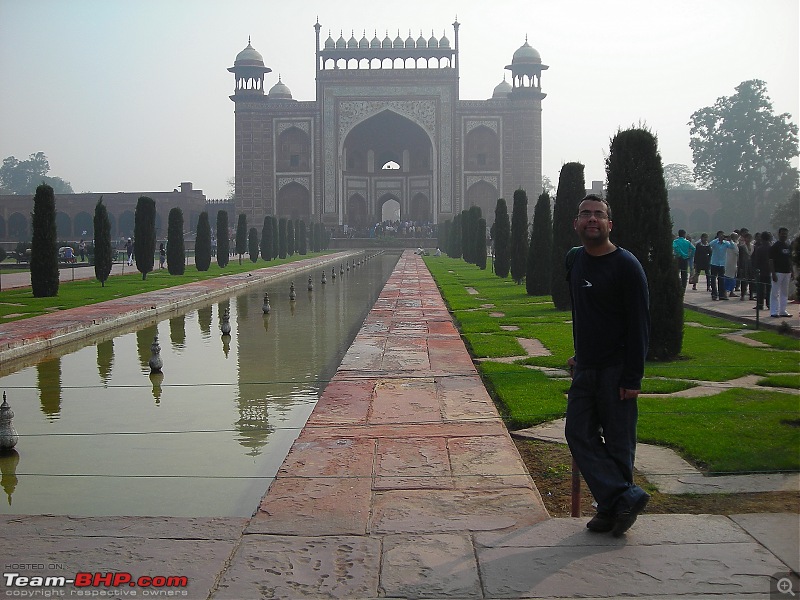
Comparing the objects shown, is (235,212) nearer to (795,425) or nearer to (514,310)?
(514,310)

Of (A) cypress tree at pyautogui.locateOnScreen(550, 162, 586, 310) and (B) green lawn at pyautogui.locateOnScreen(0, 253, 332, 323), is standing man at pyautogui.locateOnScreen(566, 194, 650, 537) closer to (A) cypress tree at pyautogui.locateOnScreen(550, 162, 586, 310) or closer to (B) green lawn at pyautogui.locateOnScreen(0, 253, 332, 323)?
(A) cypress tree at pyautogui.locateOnScreen(550, 162, 586, 310)

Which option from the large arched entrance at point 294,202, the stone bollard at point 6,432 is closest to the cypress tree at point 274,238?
the large arched entrance at point 294,202

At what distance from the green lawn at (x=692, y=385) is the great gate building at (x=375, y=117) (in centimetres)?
2760

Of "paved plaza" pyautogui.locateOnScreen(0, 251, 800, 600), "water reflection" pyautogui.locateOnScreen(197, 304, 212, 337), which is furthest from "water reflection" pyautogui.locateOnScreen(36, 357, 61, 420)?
"paved plaza" pyautogui.locateOnScreen(0, 251, 800, 600)

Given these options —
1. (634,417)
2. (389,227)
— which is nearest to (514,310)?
(634,417)

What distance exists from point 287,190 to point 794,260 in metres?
32.8

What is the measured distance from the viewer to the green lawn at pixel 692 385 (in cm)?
294

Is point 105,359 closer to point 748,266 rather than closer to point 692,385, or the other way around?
point 692,385

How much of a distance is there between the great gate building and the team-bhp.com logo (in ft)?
108

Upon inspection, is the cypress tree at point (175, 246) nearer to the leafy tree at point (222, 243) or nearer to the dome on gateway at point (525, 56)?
the leafy tree at point (222, 243)

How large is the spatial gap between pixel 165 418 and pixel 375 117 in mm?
33355

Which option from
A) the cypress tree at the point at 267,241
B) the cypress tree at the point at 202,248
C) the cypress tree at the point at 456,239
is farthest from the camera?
the cypress tree at the point at 456,239

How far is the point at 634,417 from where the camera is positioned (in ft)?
7.16

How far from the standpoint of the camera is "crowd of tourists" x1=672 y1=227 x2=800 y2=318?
23.1 feet
